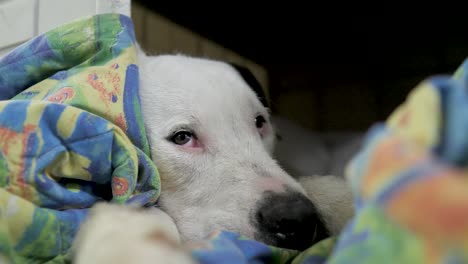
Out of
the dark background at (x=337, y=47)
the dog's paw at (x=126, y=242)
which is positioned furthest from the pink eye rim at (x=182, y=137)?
the dark background at (x=337, y=47)

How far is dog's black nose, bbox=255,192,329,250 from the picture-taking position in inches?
26.4

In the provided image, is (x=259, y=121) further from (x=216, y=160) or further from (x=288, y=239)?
(x=288, y=239)

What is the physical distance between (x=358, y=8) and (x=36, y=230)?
5.35ft

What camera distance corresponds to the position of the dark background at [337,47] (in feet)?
6.04

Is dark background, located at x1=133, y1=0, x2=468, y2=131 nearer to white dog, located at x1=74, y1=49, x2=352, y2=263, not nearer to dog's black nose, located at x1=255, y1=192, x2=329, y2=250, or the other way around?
white dog, located at x1=74, y1=49, x2=352, y2=263

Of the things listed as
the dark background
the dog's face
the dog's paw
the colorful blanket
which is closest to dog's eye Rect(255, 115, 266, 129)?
the dog's face

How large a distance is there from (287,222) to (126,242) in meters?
0.39

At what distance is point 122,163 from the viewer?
675 millimetres

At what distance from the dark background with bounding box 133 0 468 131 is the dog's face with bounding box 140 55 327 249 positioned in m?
0.94

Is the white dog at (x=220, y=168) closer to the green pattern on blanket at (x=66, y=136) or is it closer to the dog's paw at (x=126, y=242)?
the green pattern on blanket at (x=66, y=136)

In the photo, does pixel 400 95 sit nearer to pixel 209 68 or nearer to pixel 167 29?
pixel 167 29

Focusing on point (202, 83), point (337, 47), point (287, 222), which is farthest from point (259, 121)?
point (337, 47)

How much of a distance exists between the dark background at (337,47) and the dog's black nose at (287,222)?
1.25 metres

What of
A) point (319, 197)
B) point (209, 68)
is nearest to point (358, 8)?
point (209, 68)
